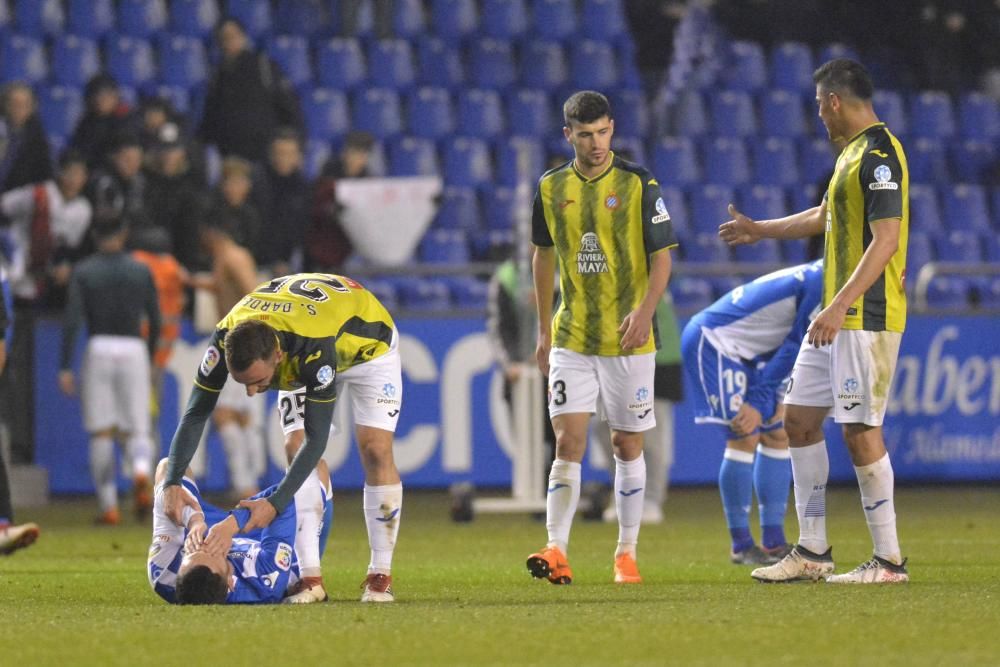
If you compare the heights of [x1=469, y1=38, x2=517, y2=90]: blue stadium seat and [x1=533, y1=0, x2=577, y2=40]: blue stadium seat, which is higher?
[x1=533, y1=0, x2=577, y2=40]: blue stadium seat

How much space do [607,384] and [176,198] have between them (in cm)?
739

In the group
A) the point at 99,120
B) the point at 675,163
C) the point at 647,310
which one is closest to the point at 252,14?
the point at 99,120

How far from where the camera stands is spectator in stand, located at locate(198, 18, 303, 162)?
15984 millimetres

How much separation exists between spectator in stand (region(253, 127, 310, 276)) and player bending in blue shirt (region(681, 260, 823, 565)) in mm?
6374

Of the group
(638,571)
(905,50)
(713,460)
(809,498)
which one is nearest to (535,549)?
(638,571)

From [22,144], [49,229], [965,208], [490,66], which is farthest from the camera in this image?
[965,208]

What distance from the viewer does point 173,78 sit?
696 inches

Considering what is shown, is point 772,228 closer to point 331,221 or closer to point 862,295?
point 862,295

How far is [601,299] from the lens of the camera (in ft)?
27.8

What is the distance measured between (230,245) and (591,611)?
7410mm

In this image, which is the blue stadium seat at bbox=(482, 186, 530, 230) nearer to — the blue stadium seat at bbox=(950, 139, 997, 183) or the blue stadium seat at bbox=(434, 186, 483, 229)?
the blue stadium seat at bbox=(434, 186, 483, 229)

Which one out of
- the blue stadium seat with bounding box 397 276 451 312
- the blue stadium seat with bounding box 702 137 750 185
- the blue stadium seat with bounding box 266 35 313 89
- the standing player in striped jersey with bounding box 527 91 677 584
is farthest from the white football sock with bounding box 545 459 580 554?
the blue stadium seat with bounding box 702 137 750 185

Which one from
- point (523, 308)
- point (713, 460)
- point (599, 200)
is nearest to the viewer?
point (599, 200)

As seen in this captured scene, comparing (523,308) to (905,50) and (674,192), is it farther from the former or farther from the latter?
(905,50)
